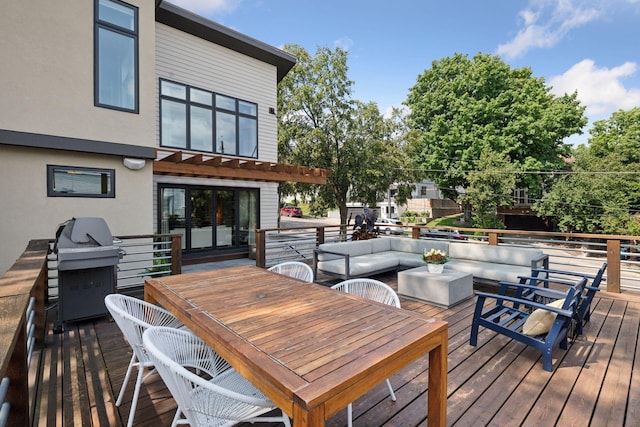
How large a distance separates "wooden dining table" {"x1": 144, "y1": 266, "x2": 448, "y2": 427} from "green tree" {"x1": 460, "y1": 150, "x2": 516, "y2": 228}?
1806cm

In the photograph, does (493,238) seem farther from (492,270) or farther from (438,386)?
(438,386)

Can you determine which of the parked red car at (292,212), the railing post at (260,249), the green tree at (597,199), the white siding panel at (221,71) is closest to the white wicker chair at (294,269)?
the railing post at (260,249)

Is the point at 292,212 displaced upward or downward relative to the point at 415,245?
upward

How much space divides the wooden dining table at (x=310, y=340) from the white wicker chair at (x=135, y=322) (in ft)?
0.52

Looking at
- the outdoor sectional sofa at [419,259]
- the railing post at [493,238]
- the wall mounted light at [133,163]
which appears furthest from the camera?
the railing post at [493,238]

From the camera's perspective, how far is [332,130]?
1383cm

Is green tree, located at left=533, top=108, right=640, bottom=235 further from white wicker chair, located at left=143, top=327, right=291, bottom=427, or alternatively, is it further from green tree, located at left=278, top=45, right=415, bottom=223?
white wicker chair, located at left=143, top=327, right=291, bottom=427

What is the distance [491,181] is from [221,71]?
50.6ft

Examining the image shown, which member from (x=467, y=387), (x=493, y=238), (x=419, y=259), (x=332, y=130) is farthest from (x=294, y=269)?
(x=332, y=130)

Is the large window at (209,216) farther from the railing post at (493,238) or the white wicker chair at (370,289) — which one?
the railing post at (493,238)

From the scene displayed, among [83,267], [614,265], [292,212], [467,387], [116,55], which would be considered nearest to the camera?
[467,387]

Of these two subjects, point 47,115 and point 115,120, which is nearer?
point 47,115

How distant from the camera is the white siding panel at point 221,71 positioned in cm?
771

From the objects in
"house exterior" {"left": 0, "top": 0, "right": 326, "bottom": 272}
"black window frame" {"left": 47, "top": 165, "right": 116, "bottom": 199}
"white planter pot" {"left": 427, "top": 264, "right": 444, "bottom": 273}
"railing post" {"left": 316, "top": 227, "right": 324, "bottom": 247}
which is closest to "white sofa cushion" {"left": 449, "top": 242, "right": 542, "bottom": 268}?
"white planter pot" {"left": 427, "top": 264, "right": 444, "bottom": 273}
